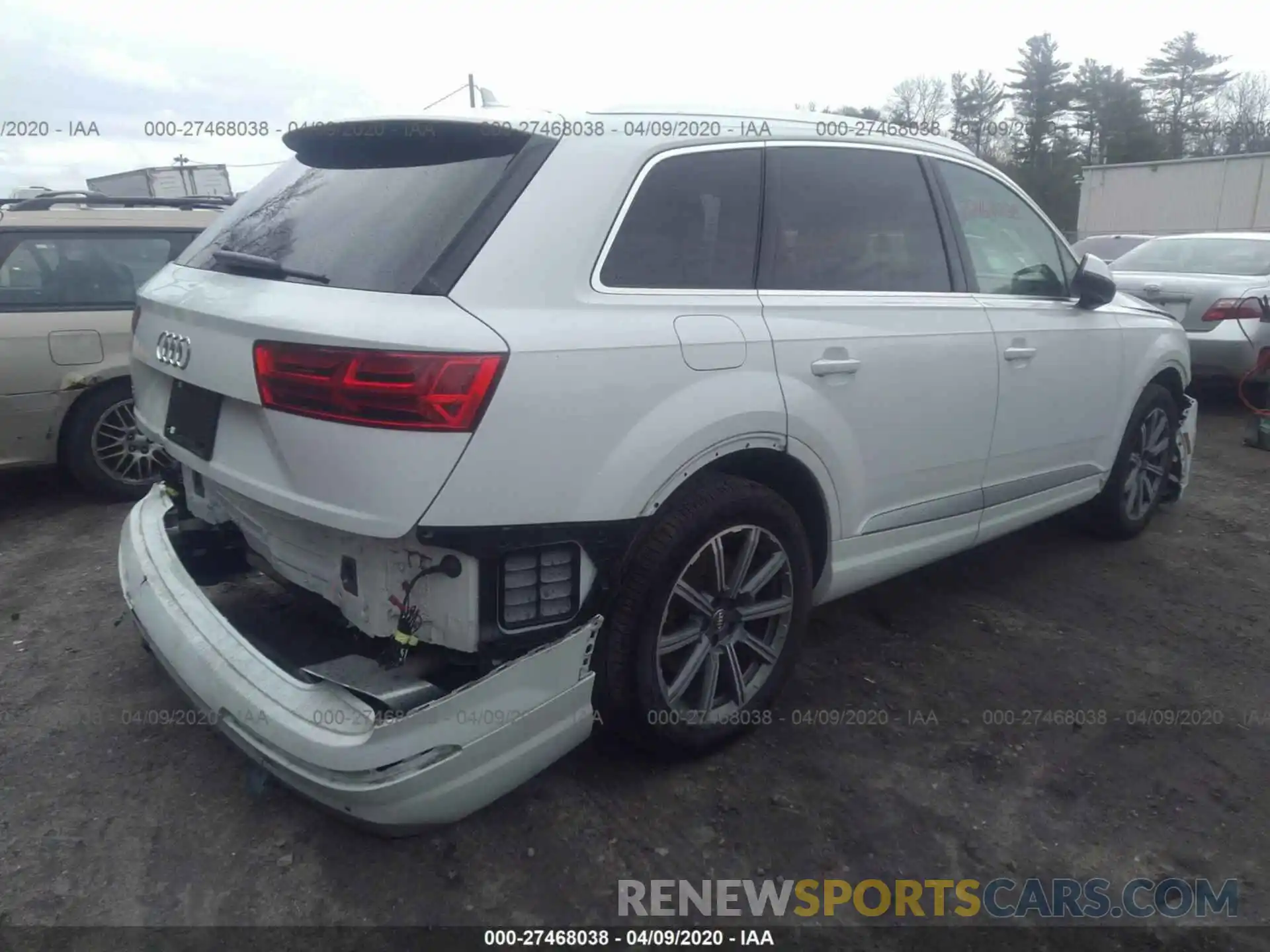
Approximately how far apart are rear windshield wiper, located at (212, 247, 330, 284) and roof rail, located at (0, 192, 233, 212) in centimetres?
346

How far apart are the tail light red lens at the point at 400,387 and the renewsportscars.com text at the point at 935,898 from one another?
A: 1.27m

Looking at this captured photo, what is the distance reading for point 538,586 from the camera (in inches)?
93.6

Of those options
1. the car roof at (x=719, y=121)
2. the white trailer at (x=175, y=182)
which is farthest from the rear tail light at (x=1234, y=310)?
the white trailer at (x=175, y=182)

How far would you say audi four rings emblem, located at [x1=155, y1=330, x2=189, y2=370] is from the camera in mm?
2611

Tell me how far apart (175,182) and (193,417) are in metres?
15.7

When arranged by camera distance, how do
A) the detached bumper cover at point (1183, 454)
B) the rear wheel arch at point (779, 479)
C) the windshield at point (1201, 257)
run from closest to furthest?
the rear wheel arch at point (779, 479)
the detached bumper cover at point (1183, 454)
the windshield at point (1201, 257)

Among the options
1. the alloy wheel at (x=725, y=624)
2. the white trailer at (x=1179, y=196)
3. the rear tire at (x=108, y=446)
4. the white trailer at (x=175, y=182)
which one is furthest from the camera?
the white trailer at (x=1179, y=196)

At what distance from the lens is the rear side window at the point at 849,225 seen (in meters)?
2.99

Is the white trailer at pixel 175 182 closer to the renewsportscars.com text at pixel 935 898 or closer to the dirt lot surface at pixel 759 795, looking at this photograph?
the dirt lot surface at pixel 759 795

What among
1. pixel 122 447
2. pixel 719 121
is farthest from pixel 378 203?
pixel 122 447

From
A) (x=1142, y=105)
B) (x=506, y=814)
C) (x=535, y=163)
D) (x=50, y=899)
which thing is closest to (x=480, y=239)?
(x=535, y=163)

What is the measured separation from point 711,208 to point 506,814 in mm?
1794

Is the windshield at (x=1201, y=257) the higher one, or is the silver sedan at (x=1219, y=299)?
the windshield at (x=1201, y=257)

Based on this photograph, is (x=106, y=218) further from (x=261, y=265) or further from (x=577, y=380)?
(x=577, y=380)
